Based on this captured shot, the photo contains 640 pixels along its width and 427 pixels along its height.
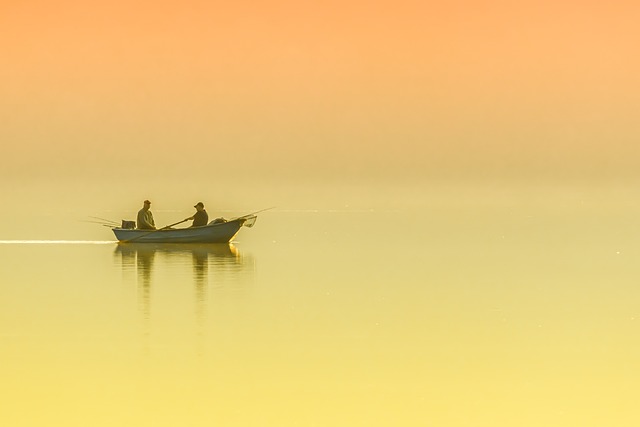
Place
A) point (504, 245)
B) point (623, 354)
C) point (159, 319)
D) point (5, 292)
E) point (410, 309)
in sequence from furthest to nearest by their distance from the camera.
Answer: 1. point (504, 245)
2. point (5, 292)
3. point (410, 309)
4. point (159, 319)
5. point (623, 354)

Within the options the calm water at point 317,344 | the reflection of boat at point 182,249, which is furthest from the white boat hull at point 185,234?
the calm water at point 317,344

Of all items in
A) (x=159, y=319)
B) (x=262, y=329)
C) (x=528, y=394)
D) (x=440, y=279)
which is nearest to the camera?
(x=528, y=394)

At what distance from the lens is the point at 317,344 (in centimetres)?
1798

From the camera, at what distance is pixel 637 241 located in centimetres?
4900

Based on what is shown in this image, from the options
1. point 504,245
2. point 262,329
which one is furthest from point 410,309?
point 504,245

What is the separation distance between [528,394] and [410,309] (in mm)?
8396

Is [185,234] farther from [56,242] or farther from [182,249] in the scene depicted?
[56,242]

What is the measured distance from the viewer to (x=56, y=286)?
2772 cm

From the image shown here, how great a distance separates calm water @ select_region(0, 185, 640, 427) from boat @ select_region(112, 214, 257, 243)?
6791 millimetres

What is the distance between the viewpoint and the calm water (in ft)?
44.4

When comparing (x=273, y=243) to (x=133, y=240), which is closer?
(x=133, y=240)

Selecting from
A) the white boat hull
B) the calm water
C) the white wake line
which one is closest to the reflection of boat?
the white boat hull

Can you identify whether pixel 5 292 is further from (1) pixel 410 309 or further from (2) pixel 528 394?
(2) pixel 528 394

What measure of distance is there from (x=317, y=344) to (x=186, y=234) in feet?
80.6
